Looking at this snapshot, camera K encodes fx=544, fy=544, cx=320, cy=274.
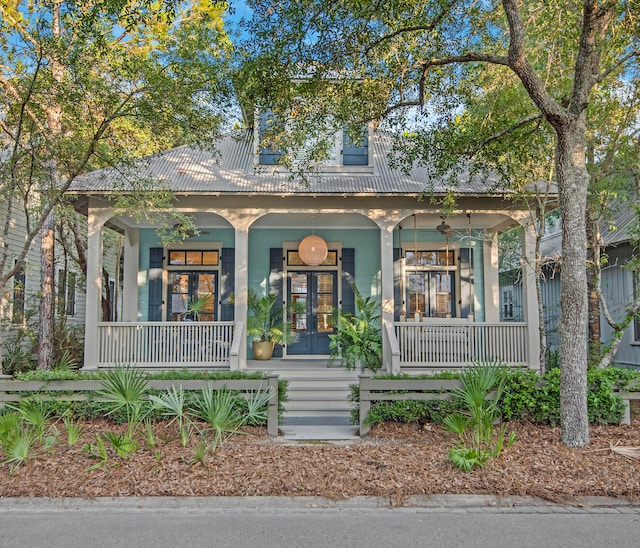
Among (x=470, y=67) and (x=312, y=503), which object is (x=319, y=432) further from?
(x=470, y=67)

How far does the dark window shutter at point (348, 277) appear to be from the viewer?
12406 millimetres

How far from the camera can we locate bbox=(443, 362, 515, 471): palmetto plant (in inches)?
221


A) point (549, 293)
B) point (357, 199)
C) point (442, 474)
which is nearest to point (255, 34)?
point (357, 199)

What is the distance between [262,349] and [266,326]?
51 cm

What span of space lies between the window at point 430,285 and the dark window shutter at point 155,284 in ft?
18.5

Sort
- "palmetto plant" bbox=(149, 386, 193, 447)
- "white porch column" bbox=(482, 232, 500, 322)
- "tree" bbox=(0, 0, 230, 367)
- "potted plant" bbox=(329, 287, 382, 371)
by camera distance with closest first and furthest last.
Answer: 1. "palmetto plant" bbox=(149, 386, 193, 447)
2. "tree" bbox=(0, 0, 230, 367)
3. "potted plant" bbox=(329, 287, 382, 371)
4. "white porch column" bbox=(482, 232, 500, 322)

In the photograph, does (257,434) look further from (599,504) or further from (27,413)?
(599,504)

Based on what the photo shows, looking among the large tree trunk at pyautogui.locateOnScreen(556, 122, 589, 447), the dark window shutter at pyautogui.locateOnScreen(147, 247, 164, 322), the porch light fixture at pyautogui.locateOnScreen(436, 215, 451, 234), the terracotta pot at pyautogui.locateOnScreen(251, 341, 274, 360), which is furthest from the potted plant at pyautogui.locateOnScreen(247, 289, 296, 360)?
the large tree trunk at pyautogui.locateOnScreen(556, 122, 589, 447)

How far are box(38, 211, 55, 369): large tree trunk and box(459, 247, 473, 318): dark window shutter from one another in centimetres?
905

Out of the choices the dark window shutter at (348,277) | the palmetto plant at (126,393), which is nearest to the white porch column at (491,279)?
the dark window shutter at (348,277)

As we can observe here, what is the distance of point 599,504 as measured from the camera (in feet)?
16.5

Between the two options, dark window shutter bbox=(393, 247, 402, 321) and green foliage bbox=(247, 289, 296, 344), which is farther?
dark window shutter bbox=(393, 247, 402, 321)

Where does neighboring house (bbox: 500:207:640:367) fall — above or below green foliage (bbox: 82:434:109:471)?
above

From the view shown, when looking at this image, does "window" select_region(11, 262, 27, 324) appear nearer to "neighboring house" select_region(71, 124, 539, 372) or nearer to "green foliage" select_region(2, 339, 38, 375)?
"green foliage" select_region(2, 339, 38, 375)
